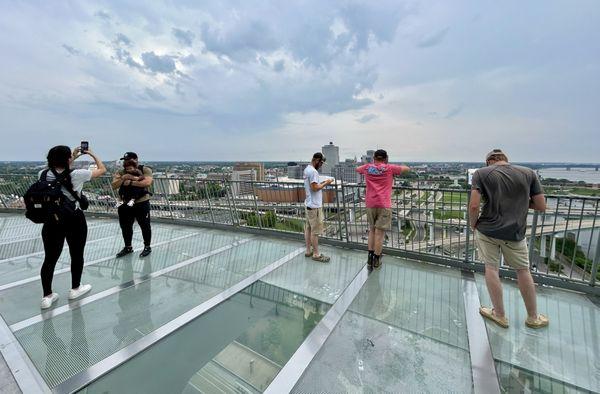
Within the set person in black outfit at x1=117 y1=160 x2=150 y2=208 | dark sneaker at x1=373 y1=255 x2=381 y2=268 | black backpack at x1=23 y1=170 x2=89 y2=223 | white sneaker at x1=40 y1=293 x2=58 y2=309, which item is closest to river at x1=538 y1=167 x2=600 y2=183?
dark sneaker at x1=373 y1=255 x2=381 y2=268

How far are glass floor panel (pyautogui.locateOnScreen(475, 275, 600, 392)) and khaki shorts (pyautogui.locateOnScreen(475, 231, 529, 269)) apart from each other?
0.60m

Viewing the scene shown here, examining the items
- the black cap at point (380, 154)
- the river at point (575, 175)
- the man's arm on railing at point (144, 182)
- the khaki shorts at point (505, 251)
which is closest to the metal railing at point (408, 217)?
the river at point (575, 175)

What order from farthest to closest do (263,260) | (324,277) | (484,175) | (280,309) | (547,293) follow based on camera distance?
1. (263,260)
2. (324,277)
3. (547,293)
4. (280,309)
5. (484,175)

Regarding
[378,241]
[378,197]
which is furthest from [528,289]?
[378,197]

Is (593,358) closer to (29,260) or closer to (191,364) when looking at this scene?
(191,364)

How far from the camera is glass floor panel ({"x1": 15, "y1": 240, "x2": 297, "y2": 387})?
Answer: 2.02 meters

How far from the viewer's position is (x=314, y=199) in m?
3.83

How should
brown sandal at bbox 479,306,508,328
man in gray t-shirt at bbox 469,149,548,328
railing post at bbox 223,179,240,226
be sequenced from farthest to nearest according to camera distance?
1. railing post at bbox 223,179,240,226
2. brown sandal at bbox 479,306,508,328
3. man in gray t-shirt at bbox 469,149,548,328

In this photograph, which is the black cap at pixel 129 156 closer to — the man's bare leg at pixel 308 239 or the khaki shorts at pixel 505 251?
the man's bare leg at pixel 308 239

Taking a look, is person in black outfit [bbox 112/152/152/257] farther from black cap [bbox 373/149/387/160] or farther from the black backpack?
black cap [bbox 373/149/387/160]

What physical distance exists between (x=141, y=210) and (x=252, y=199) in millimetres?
2031

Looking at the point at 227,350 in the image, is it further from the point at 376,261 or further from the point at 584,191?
the point at 584,191

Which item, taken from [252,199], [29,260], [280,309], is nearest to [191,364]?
[280,309]

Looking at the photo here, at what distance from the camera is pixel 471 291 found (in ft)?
9.73
